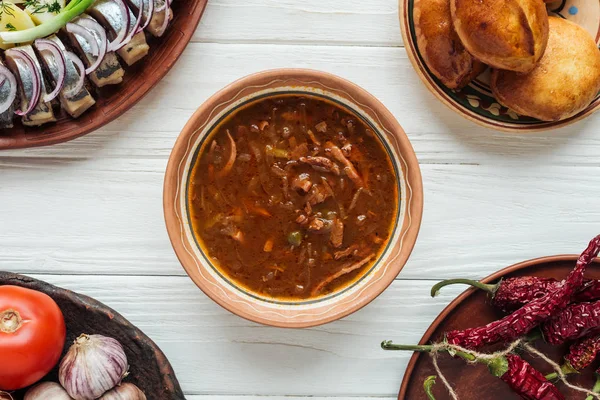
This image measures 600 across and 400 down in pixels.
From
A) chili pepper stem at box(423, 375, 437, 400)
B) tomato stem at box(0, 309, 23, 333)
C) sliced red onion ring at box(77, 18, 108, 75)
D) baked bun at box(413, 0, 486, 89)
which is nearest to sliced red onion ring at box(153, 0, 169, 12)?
sliced red onion ring at box(77, 18, 108, 75)

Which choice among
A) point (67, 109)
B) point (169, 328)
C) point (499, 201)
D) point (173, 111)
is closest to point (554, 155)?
point (499, 201)

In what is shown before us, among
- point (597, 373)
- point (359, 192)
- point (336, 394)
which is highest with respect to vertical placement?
point (359, 192)

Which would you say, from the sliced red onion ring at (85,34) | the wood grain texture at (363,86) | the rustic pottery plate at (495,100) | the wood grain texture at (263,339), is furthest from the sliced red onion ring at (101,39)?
the rustic pottery plate at (495,100)

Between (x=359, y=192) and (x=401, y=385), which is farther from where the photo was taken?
(x=401, y=385)

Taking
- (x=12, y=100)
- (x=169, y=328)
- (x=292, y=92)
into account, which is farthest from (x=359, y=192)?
(x=12, y=100)

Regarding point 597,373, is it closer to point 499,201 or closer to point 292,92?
point 499,201

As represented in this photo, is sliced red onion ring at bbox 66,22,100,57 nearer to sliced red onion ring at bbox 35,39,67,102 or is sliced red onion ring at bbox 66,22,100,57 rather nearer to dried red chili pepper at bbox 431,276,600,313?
sliced red onion ring at bbox 35,39,67,102

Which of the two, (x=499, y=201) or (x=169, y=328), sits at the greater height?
(x=499, y=201)
